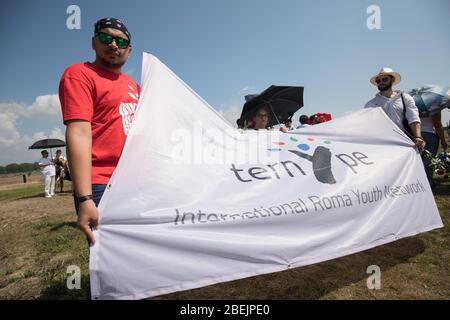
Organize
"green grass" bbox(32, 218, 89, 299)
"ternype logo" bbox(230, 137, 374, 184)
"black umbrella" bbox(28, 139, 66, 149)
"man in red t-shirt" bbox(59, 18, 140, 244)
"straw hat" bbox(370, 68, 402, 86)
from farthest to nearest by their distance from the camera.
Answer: "black umbrella" bbox(28, 139, 66, 149), "straw hat" bbox(370, 68, 402, 86), "green grass" bbox(32, 218, 89, 299), "ternype logo" bbox(230, 137, 374, 184), "man in red t-shirt" bbox(59, 18, 140, 244)

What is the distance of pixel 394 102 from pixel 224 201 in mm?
3654

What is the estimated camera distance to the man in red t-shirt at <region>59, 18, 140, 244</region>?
1687 millimetres

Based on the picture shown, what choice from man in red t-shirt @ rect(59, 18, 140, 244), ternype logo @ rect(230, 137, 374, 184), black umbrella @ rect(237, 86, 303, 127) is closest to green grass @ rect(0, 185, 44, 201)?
black umbrella @ rect(237, 86, 303, 127)

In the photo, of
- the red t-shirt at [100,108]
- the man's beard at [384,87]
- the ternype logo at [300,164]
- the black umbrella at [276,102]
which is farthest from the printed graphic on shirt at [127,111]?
the man's beard at [384,87]

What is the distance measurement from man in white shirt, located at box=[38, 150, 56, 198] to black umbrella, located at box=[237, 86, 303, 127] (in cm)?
1160

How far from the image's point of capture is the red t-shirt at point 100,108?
1.79m

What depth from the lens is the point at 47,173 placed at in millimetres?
12766

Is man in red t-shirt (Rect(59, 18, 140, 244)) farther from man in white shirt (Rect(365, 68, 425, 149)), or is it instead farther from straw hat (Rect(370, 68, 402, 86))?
straw hat (Rect(370, 68, 402, 86))

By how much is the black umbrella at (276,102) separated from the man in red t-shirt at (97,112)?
9.60 feet

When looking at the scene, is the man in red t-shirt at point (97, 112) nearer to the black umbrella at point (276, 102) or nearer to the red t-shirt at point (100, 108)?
the red t-shirt at point (100, 108)

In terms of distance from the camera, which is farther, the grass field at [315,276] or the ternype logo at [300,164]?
the grass field at [315,276]

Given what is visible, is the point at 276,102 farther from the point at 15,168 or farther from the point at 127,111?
the point at 15,168
